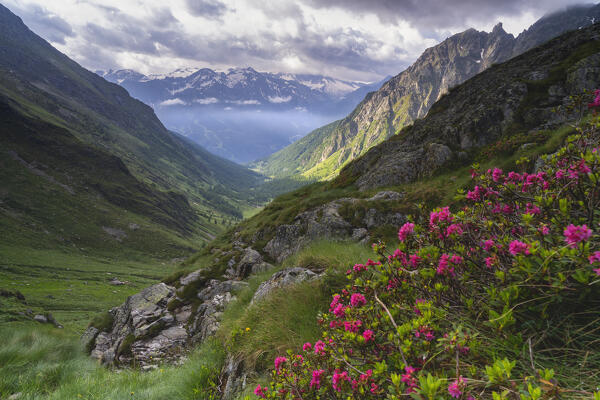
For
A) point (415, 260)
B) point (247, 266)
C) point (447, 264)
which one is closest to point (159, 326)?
point (247, 266)

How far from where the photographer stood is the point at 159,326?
15.3 meters

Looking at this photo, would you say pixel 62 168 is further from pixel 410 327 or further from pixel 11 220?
pixel 410 327

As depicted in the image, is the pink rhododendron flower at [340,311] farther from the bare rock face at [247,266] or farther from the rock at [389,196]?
the rock at [389,196]

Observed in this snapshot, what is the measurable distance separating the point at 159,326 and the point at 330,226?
12560mm

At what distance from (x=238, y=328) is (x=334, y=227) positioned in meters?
13.7

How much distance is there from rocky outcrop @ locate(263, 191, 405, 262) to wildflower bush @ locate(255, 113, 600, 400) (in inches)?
474

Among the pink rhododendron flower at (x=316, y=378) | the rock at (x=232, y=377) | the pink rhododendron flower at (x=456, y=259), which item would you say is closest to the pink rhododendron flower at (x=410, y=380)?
the pink rhododendron flower at (x=316, y=378)

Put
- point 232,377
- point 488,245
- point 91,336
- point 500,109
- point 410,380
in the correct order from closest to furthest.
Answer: point 410,380 → point 488,245 → point 232,377 → point 91,336 → point 500,109

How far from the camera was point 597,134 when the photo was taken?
11.9 feet

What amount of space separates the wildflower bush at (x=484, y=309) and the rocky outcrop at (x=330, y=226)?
12.0m

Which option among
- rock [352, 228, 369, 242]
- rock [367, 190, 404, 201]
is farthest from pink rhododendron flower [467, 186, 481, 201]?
rock [367, 190, 404, 201]

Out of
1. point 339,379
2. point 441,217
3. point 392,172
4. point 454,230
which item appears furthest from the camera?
point 392,172

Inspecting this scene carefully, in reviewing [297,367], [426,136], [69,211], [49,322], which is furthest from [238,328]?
[69,211]

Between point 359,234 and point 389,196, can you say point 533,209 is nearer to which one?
point 359,234
